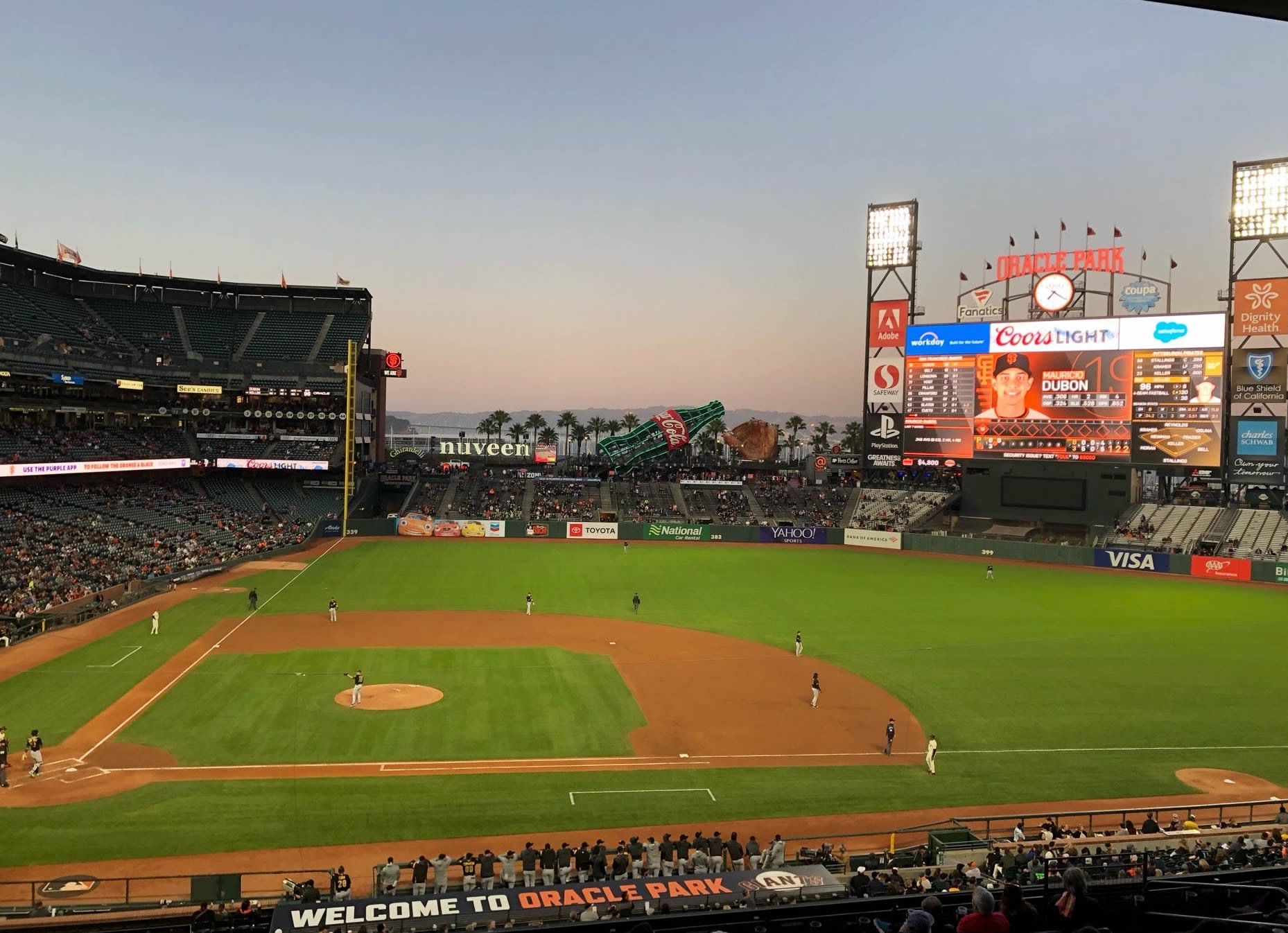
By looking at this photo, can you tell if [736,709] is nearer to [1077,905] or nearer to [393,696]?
[393,696]

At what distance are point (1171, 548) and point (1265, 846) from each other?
171ft

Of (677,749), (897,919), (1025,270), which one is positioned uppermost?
(1025,270)

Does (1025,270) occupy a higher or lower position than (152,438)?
higher

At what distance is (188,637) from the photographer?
35375 millimetres

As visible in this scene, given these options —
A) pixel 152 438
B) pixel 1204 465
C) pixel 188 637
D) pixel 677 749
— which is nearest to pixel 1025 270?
pixel 1204 465

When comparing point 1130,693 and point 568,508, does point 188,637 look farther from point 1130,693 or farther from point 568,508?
point 568,508

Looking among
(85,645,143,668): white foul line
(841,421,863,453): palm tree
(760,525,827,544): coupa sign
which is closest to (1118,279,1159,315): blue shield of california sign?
(760,525,827,544): coupa sign

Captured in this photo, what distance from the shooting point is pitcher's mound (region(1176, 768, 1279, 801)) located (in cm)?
2150

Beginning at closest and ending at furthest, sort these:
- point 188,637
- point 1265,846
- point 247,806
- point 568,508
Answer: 1. point 1265,846
2. point 247,806
3. point 188,637
4. point 568,508

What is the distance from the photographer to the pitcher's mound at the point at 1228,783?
70.5 ft

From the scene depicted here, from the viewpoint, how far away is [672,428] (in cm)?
9262

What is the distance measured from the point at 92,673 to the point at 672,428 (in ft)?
221

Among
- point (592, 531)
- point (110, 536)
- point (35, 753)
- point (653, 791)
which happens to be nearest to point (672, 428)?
point (592, 531)

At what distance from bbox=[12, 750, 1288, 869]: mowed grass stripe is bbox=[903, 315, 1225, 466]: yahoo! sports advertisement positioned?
126ft
